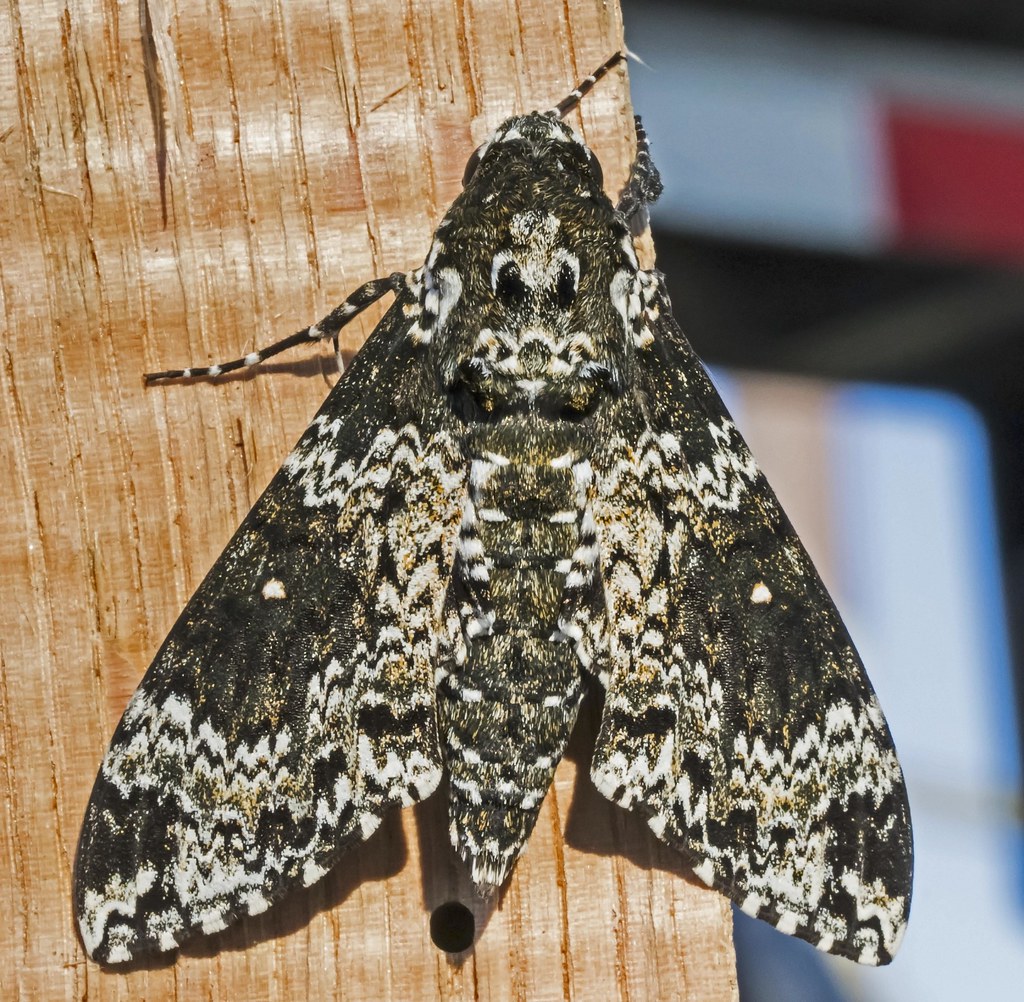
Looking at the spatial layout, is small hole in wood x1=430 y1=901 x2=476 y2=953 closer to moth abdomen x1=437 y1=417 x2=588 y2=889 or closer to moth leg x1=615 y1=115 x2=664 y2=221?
moth abdomen x1=437 y1=417 x2=588 y2=889

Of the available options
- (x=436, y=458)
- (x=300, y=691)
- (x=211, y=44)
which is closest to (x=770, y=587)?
(x=436, y=458)

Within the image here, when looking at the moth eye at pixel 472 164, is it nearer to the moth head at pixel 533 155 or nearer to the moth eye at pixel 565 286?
the moth head at pixel 533 155

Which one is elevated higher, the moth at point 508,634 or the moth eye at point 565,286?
the moth eye at point 565,286

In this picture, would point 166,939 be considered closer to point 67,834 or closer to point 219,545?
point 67,834

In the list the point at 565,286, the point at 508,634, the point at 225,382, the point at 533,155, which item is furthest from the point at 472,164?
the point at 508,634

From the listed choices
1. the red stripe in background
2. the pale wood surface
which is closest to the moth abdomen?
the pale wood surface

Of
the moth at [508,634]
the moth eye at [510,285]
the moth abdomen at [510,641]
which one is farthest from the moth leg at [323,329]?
the moth abdomen at [510,641]

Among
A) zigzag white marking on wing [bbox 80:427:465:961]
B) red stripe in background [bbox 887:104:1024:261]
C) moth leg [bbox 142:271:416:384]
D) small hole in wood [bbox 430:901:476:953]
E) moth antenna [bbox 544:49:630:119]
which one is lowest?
small hole in wood [bbox 430:901:476:953]
